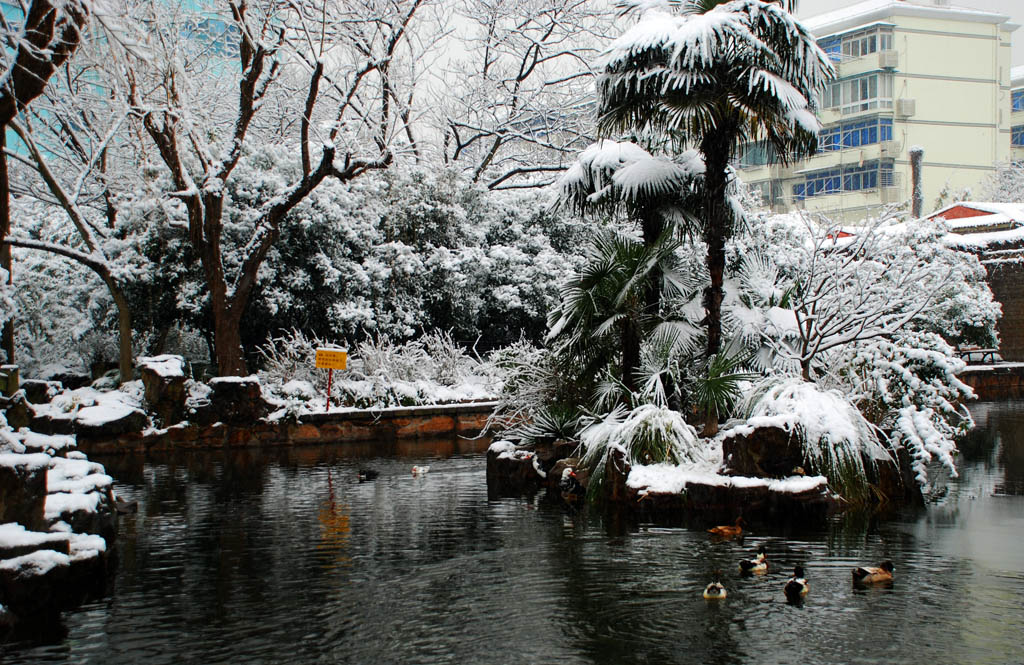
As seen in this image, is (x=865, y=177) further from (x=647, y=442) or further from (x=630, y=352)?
→ (x=647, y=442)

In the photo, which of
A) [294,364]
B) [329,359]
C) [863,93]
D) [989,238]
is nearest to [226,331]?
[294,364]

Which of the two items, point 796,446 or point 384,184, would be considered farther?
point 384,184

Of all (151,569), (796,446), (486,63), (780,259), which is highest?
(486,63)

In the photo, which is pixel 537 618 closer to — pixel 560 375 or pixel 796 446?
pixel 796 446

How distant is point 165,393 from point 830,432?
1214cm

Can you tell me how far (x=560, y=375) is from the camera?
12.0 m

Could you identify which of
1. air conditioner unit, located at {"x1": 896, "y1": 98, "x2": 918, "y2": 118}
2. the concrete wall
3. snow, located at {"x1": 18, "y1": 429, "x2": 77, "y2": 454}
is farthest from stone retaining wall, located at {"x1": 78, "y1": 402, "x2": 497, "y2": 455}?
air conditioner unit, located at {"x1": 896, "y1": 98, "x2": 918, "y2": 118}

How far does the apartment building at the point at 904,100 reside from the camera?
48281mm

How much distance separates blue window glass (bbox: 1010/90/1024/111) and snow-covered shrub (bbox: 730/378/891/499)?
5932cm

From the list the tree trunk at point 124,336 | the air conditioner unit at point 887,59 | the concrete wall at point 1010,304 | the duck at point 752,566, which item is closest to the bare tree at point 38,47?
the duck at point 752,566

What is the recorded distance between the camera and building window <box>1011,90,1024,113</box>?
5903 centimetres

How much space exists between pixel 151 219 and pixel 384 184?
5.64m

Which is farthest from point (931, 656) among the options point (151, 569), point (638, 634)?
point (151, 569)

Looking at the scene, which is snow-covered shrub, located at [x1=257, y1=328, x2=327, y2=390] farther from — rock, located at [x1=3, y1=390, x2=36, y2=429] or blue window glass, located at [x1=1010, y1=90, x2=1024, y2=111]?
blue window glass, located at [x1=1010, y1=90, x2=1024, y2=111]
